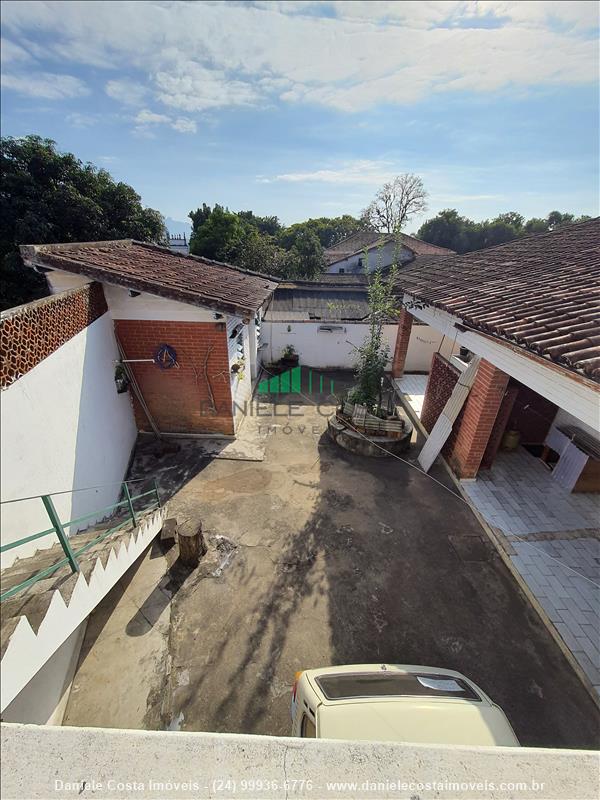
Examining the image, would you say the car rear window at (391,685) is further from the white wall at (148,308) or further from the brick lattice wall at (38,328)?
the white wall at (148,308)

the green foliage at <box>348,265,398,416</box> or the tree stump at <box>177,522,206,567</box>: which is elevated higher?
the green foliage at <box>348,265,398,416</box>

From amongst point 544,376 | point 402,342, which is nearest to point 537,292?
point 544,376

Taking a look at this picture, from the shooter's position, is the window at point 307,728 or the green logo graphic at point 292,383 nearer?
the window at point 307,728

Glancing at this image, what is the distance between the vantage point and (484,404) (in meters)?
6.20

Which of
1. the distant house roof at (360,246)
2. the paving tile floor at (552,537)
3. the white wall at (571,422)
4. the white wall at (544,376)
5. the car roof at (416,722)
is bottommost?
the paving tile floor at (552,537)

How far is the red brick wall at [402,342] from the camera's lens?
11.3 m

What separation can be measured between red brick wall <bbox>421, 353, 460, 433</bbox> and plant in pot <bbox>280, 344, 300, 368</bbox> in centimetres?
582

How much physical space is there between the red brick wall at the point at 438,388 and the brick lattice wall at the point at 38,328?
7.70m

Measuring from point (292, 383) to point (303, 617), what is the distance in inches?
339

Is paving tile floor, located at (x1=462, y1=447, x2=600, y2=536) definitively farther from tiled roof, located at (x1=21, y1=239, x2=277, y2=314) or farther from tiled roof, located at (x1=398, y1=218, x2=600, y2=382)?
tiled roof, located at (x1=21, y1=239, x2=277, y2=314)

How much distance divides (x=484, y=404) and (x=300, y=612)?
195 inches

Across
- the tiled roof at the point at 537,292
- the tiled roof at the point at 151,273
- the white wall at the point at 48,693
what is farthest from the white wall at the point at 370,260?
the white wall at the point at 48,693

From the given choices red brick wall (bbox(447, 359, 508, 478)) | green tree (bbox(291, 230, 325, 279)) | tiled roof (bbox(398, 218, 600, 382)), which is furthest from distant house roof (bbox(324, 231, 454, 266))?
red brick wall (bbox(447, 359, 508, 478))

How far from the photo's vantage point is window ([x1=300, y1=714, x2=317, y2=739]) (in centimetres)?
281
